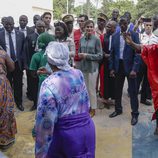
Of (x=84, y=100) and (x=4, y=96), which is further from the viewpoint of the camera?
(x=4, y=96)

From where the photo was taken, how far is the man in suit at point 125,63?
5.03m

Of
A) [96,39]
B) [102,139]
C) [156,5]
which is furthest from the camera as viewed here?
[156,5]

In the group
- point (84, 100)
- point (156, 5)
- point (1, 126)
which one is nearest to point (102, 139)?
point (1, 126)

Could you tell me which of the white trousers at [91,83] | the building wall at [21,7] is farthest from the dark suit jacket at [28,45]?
the building wall at [21,7]

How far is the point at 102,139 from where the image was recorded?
4.74 metres

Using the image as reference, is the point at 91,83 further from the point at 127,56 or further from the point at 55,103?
the point at 55,103

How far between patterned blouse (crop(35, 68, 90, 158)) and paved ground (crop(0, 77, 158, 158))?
54.3 inches

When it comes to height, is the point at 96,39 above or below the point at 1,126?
above

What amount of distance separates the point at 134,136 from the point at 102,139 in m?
0.53

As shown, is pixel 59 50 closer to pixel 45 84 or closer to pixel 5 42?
pixel 45 84

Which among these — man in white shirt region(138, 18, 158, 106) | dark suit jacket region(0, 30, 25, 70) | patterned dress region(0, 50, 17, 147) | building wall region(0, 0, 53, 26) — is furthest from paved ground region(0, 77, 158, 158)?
building wall region(0, 0, 53, 26)

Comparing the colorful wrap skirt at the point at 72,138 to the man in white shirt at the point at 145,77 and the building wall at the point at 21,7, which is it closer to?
the man in white shirt at the point at 145,77

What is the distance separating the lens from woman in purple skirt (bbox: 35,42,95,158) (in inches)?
98.6

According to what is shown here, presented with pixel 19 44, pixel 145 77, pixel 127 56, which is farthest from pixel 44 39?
pixel 145 77
